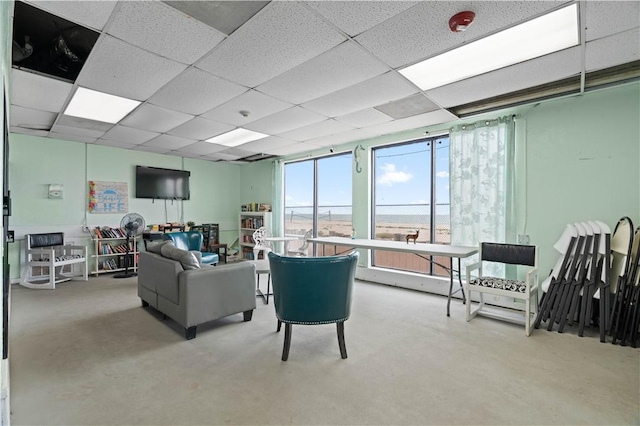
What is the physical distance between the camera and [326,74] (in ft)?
9.07

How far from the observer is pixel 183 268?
2975mm

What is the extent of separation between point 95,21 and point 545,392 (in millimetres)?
3931

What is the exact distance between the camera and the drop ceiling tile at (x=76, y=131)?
4.48m

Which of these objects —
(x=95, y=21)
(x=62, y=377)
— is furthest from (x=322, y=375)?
(x=95, y=21)

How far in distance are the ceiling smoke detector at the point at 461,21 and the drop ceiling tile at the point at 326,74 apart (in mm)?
658

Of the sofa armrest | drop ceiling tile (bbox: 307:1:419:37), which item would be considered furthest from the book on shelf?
drop ceiling tile (bbox: 307:1:419:37)

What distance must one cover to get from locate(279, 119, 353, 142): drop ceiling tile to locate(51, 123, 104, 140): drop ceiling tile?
2.97 m

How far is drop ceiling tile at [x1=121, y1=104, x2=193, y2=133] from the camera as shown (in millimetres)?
3711

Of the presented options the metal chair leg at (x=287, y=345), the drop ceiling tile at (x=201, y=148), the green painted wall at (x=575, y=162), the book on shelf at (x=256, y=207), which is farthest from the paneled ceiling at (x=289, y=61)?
the book on shelf at (x=256, y=207)

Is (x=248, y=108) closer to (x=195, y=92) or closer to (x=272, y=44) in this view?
(x=195, y=92)

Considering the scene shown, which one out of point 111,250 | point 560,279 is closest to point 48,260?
point 111,250

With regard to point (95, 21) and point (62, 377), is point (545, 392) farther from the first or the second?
point (95, 21)

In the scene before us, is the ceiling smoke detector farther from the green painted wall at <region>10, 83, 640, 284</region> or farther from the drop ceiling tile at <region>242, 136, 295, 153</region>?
the drop ceiling tile at <region>242, 136, 295, 153</region>

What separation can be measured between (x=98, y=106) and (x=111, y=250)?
318cm
